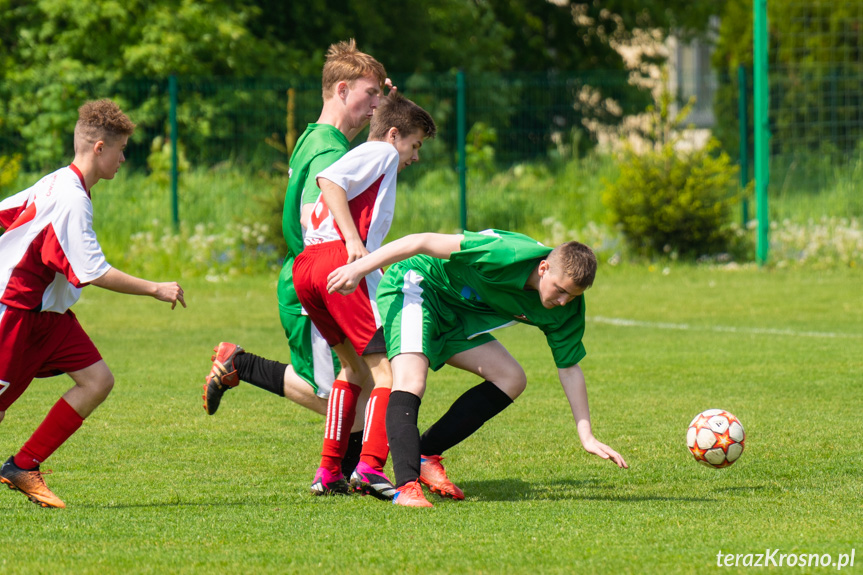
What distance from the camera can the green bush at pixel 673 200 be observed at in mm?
14766

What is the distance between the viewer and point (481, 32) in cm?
2550

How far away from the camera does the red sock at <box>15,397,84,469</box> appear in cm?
470

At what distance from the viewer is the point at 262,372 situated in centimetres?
561

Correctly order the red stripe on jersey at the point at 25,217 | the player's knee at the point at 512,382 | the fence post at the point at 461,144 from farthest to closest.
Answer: the fence post at the point at 461,144, the player's knee at the point at 512,382, the red stripe on jersey at the point at 25,217

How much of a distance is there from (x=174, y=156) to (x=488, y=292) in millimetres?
11156

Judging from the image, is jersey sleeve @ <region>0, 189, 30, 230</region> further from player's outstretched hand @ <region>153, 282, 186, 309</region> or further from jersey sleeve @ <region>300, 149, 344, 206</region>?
jersey sleeve @ <region>300, 149, 344, 206</region>

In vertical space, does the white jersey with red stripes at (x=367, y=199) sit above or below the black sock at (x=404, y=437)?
above

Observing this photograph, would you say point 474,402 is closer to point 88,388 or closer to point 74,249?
point 88,388

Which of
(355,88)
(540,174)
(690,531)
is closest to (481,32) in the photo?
(540,174)

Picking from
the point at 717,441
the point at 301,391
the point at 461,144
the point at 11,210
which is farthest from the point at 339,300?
the point at 461,144

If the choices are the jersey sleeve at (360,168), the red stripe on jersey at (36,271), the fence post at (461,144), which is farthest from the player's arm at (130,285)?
the fence post at (461,144)

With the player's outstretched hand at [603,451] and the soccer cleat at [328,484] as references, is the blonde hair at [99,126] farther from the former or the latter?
the player's outstretched hand at [603,451]

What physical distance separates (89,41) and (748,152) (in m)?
11.1

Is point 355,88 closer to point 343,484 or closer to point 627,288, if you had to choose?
point 343,484
